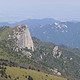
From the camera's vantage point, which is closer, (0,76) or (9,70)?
(0,76)

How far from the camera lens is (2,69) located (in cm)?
18712

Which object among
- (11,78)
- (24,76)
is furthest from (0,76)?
(24,76)

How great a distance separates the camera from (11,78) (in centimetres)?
18262

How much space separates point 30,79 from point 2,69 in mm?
29507

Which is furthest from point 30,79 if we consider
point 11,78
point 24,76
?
point 11,78

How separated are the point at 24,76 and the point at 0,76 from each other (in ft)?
101

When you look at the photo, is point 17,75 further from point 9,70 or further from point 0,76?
point 0,76

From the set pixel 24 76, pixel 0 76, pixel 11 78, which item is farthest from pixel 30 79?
pixel 0 76

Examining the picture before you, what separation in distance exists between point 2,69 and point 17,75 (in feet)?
52.5

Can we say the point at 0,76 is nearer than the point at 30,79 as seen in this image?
Yes

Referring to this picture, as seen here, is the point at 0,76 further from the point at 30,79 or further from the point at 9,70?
the point at 30,79

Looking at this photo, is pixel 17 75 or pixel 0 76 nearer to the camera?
pixel 0 76

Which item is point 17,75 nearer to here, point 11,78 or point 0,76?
point 11,78

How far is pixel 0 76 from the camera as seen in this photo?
17300cm
